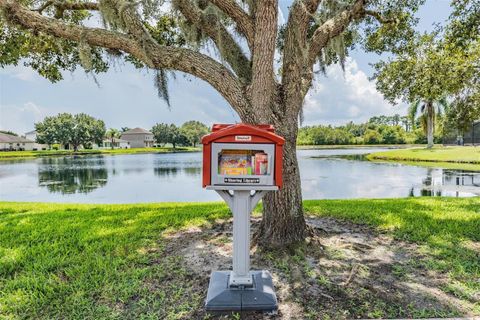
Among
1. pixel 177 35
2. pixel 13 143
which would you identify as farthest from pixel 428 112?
Result: pixel 13 143

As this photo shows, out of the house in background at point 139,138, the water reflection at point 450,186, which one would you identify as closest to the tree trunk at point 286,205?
the water reflection at point 450,186

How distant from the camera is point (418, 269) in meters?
3.04

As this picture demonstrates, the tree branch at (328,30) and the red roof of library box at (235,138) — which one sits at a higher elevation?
the tree branch at (328,30)

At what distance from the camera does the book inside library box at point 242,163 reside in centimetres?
230

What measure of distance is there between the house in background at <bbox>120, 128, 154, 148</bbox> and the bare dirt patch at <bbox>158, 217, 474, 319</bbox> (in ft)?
275

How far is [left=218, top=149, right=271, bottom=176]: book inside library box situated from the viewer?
2.30 m

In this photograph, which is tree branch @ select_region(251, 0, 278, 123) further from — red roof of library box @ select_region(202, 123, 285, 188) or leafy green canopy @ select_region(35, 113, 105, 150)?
leafy green canopy @ select_region(35, 113, 105, 150)

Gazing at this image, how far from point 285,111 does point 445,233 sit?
2.73 m

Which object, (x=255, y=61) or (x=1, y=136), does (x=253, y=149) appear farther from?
(x=1, y=136)

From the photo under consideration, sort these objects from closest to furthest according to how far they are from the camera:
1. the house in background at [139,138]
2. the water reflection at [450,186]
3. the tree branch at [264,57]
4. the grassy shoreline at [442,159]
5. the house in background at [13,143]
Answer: the tree branch at [264,57]
the water reflection at [450,186]
the grassy shoreline at [442,159]
the house in background at [13,143]
the house in background at [139,138]

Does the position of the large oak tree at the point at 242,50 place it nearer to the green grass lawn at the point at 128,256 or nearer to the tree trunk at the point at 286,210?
the tree trunk at the point at 286,210

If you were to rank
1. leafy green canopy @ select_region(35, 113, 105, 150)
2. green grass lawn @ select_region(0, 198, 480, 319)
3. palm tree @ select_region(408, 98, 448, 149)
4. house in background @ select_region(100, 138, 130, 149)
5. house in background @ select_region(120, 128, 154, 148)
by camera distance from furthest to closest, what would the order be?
house in background @ select_region(120, 128, 154, 148), house in background @ select_region(100, 138, 130, 149), leafy green canopy @ select_region(35, 113, 105, 150), palm tree @ select_region(408, 98, 448, 149), green grass lawn @ select_region(0, 198, 480, 319)

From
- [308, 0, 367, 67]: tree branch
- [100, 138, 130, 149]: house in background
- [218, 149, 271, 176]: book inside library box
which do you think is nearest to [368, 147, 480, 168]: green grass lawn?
[308, 0, 367, 67]: tree branch

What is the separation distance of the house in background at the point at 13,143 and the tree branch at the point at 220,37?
222 feet
